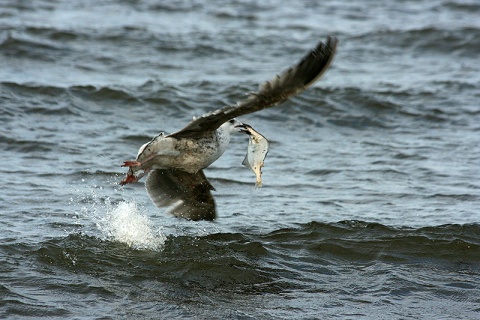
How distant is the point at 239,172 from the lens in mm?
8883

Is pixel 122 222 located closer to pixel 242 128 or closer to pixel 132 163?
pixel 132 163

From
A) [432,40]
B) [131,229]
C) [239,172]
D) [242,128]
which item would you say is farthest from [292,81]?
[432,40]

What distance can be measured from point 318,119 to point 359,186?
2.77 meters

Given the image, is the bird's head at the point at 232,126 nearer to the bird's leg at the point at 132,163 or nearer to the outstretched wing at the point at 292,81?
the outstretched wing at the point at 292,81

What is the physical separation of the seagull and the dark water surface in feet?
0.95

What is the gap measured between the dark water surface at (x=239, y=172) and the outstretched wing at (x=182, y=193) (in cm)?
22

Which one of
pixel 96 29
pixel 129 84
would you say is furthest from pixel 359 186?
pixel 96 29

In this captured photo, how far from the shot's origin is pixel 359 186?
28.1 feet

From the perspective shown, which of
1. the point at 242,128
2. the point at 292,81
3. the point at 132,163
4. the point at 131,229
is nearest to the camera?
the point at 292,81

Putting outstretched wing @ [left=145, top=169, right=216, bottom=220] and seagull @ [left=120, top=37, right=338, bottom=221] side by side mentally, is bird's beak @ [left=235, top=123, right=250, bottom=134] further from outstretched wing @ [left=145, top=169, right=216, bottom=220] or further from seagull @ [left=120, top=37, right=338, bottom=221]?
outstretched wing @ [left=145, top=169, right=216, bottom=220]

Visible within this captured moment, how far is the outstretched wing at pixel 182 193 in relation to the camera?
689 centimetres

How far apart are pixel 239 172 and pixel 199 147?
2583 mm

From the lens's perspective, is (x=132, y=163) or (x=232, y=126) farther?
(x=232, y=126)

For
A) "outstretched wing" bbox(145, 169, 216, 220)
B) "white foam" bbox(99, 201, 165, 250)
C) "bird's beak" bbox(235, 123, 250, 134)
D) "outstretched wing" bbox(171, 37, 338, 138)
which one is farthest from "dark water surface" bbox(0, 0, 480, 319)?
"outstretched wing" bbox(171, 37, 338, 138)
